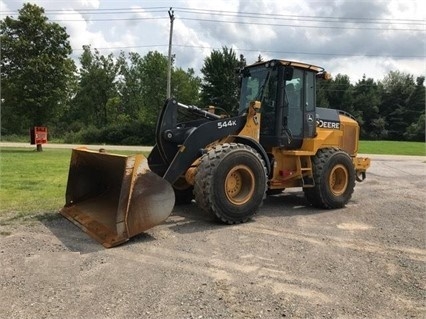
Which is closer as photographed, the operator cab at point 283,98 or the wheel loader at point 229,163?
the wheel loader at point 229,163

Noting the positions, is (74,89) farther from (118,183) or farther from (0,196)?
(118,183)

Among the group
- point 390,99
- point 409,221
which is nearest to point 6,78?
point 409,221

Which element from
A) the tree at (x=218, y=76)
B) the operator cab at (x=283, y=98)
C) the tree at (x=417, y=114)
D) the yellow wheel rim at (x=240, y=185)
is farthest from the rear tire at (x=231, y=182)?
the tree at (x=417, y=114)

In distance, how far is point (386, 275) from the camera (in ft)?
15.5

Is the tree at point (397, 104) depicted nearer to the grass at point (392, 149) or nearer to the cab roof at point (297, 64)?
the grass at point (392, 149)

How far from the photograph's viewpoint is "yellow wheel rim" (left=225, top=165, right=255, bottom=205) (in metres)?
6.72

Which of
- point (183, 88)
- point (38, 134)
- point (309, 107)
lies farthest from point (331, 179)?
point (183, 88)

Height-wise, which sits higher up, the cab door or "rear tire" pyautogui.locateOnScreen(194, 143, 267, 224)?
the cab door

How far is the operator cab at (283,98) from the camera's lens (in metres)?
7.86

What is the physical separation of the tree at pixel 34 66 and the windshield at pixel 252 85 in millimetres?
17550

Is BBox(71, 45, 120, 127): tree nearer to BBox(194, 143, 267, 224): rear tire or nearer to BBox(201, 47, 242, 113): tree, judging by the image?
BBox(201, 47, 242, 113): tree

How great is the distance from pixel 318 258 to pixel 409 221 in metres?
2.97

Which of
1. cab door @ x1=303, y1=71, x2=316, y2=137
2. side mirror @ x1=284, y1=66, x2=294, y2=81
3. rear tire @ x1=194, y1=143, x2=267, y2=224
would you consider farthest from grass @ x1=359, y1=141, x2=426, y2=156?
rear tire @ x1=194, y1=143, x2=267, y2=224

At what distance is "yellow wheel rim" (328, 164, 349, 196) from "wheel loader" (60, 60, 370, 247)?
0.02 metres
